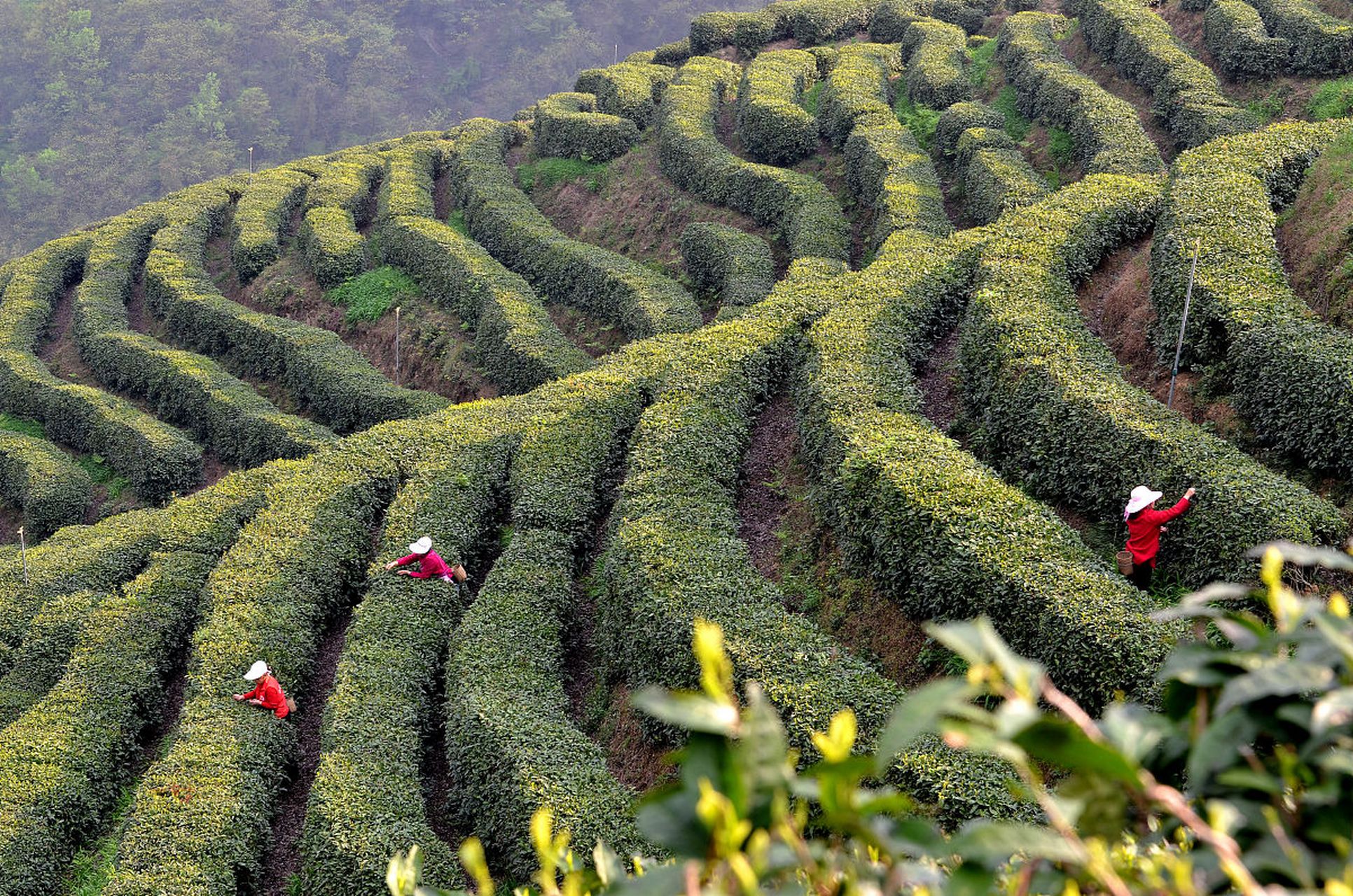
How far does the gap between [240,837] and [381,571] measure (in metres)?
3.98

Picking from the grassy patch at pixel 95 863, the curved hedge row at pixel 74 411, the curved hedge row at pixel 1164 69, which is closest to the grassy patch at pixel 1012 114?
the curved hedge row at pixel 1164 69

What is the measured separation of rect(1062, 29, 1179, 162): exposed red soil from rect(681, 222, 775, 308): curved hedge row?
892 cm

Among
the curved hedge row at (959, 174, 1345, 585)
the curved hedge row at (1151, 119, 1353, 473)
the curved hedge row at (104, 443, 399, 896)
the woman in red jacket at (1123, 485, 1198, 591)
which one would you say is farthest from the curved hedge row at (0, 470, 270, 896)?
the curved hedge row at (1151, 119, 1353, 473)

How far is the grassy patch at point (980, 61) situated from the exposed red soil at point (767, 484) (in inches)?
758

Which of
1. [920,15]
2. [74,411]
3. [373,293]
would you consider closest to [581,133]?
[373,293]

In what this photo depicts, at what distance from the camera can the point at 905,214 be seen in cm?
2173

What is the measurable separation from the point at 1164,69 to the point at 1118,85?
2354 millimetres

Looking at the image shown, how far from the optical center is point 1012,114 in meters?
27.9

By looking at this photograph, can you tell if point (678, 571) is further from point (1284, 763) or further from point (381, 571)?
point (1284, 763)

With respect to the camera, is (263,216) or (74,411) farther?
(263,216)

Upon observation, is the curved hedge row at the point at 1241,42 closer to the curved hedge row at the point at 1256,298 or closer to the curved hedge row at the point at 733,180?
the curved hedge row at the point at 1256,298

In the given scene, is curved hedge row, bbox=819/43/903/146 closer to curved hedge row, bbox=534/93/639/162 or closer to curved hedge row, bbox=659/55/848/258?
curved hedge row, bbox=659/55/848/258

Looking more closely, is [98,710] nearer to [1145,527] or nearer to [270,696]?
[270,696]

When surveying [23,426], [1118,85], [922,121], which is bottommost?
[23,426]
